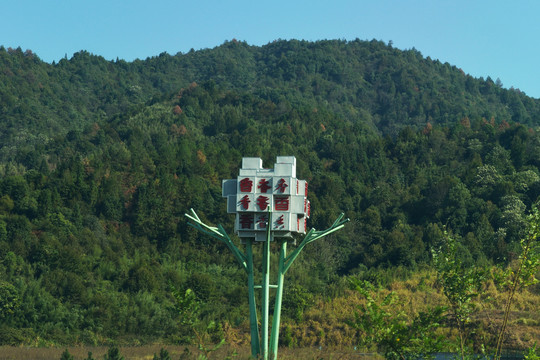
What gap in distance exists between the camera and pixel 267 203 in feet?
92.9

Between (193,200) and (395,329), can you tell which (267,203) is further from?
(193,200)

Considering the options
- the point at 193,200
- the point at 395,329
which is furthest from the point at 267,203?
the point at 193,200

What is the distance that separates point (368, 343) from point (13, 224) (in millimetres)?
64117

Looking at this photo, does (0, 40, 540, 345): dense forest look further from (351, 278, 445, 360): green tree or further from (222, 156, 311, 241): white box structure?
(351, 278, 445, 360): green tree

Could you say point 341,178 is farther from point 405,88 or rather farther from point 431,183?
point 405,88

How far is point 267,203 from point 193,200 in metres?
55.7

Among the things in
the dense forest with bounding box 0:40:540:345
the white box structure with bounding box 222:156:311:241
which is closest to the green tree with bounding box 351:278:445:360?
the white box structure with bounding box 222:156:311:241

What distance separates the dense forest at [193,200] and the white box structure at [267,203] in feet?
48.8

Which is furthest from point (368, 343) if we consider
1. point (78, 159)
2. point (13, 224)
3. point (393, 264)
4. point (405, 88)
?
point (405, 88)

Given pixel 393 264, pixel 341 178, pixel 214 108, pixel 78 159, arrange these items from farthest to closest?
pixel 214 108 < pixel 341 178 < pixel 78 159 < pixel 393 264

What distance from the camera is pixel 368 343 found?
48.3 feet

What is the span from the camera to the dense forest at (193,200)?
63656 mm

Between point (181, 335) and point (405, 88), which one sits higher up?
point (405, 88)

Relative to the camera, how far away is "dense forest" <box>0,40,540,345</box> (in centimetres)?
6366
